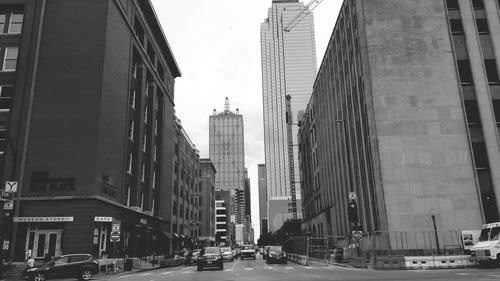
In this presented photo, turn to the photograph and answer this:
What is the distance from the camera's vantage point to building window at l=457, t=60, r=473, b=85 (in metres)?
36.6

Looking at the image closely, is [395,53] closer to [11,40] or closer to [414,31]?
[414,31]

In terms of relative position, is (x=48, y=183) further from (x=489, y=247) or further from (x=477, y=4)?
(x=477, y=4)

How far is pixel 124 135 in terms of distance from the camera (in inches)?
1689

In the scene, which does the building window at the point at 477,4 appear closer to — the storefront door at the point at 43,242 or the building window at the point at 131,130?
the building window at the point at 131,130

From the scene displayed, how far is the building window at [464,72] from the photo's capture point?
3659 cm

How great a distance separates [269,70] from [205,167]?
7495 cm

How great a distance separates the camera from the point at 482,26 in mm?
37625

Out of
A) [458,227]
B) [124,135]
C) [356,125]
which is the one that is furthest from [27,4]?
[458,227]

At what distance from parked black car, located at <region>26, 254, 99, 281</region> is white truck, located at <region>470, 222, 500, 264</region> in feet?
74.5

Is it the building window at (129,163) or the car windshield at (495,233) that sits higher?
the building window at (129,163)

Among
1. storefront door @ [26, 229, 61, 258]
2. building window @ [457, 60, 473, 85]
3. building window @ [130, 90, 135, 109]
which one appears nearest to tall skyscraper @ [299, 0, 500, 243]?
→ building window @ [457, 60, 473, 85]

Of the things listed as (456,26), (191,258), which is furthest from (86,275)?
(456,26)

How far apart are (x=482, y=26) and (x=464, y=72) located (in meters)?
4.77

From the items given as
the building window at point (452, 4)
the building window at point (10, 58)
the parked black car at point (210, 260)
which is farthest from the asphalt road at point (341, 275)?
the building window at point (452, 4)
